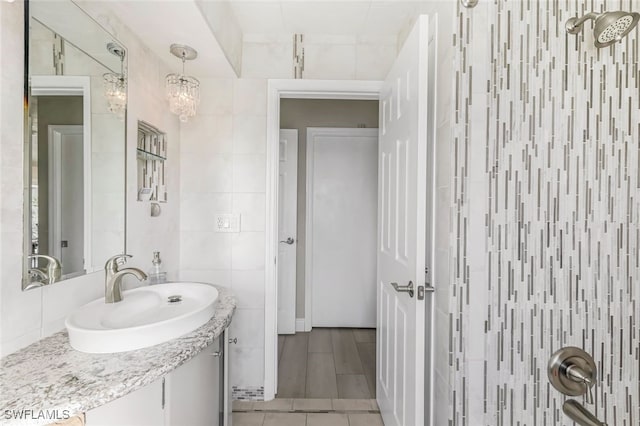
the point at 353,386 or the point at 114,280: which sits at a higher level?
the point at 114,280

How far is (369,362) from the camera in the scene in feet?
8.63

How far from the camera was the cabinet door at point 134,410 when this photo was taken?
31.4 inches

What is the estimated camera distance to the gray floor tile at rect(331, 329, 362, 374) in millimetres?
2514

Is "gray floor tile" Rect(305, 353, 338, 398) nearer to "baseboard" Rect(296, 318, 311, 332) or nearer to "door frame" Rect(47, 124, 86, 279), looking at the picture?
"baseboard" Rect(296, 318, 311, 332)

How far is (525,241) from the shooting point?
3.48 ft

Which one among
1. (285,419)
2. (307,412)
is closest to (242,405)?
(285,419)

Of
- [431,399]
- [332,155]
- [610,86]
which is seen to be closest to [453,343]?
[431,399]

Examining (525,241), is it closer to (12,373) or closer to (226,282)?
(12,373)

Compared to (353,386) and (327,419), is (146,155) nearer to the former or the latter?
(327,419)

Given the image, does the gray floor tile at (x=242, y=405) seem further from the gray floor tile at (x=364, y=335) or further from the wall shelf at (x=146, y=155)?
the wall shelf at (x=146, y=155)

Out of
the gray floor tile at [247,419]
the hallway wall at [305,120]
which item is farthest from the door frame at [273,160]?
the hallway wall at [305,120]

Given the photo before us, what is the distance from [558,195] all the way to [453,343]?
608 mm

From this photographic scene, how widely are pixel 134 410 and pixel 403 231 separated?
1.14m

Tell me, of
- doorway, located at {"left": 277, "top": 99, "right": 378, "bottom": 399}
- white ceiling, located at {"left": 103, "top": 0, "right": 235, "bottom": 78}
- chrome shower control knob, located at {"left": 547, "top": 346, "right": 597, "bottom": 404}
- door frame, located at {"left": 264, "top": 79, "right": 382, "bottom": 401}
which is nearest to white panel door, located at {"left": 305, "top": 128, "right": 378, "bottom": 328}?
doorway, located at {"left": 277, "top": 99, "right": 378, "bottom": 399}
